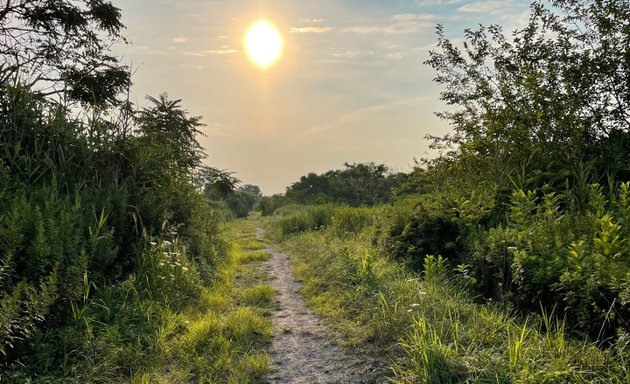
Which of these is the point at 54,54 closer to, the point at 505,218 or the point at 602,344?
the point at 505,218

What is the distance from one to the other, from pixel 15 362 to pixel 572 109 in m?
8.75

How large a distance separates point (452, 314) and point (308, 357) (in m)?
1.55

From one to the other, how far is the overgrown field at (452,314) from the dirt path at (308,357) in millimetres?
236

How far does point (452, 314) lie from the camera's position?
4.14 meters

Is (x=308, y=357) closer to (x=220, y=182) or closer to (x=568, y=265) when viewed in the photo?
(x=568, y=265)

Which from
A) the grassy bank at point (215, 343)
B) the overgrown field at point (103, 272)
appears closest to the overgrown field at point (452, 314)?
the grassy bank at point (215, 343)

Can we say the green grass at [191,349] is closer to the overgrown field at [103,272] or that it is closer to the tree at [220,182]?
the overgrown field at [103,272]

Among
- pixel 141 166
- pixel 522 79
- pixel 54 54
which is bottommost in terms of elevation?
pixel 141 166

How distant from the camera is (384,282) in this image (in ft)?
18.3

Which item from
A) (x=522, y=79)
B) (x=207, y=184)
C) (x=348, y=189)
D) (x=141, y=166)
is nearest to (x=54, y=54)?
(x=207, y=184)

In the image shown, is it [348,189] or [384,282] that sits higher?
[348,189]

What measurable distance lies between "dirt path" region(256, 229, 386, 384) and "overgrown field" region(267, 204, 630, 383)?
236mm

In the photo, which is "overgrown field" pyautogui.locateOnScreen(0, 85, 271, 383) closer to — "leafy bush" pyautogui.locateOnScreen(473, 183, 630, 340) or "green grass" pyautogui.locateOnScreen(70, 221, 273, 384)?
"green grass" pyautogui.locateOnScreen(70, 221, 273, 384)

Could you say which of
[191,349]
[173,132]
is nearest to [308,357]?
[191,349]
